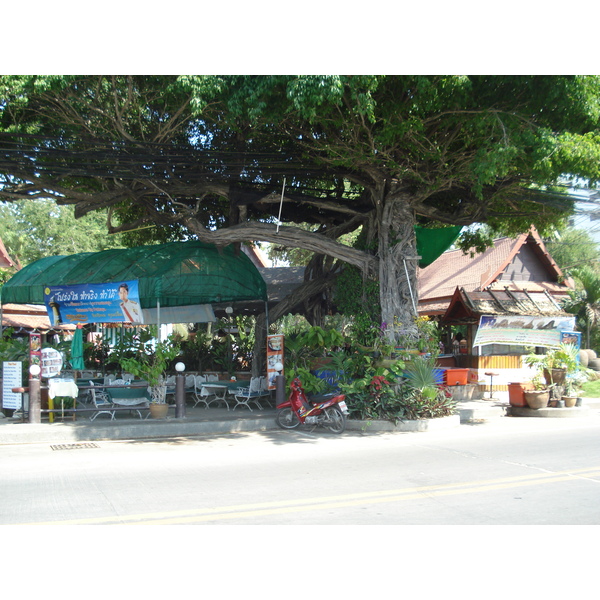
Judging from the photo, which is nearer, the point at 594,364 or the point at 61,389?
the point at 61,389

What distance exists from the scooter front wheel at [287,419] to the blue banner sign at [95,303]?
456 centimetres

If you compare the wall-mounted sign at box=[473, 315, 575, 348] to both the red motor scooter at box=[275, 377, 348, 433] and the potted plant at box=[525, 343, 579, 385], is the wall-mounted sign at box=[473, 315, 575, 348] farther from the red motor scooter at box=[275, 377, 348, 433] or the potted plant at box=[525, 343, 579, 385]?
the red motor scooter at box=[275, 377, 348, 433]

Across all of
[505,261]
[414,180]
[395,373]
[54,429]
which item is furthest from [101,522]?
[505,261]

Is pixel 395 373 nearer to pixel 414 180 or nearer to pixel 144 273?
pixel 414 180

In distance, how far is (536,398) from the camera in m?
14.8

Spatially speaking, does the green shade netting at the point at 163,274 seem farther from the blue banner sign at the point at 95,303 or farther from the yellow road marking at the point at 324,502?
the yellow road marking at the point at 324,502

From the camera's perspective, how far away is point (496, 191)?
1490cm

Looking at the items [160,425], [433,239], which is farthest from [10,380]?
[433,239]

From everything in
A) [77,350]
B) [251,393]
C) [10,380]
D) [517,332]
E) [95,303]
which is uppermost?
[95,303]

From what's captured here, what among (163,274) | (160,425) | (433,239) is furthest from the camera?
(433,239)

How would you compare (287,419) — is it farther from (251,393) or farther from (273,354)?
(251,393)

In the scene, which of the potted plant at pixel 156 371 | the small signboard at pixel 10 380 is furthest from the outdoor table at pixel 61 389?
the potted plant at pixel 156 371

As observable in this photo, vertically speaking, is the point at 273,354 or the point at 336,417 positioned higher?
the point at 273,354

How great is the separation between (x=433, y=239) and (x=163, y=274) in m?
7.59
